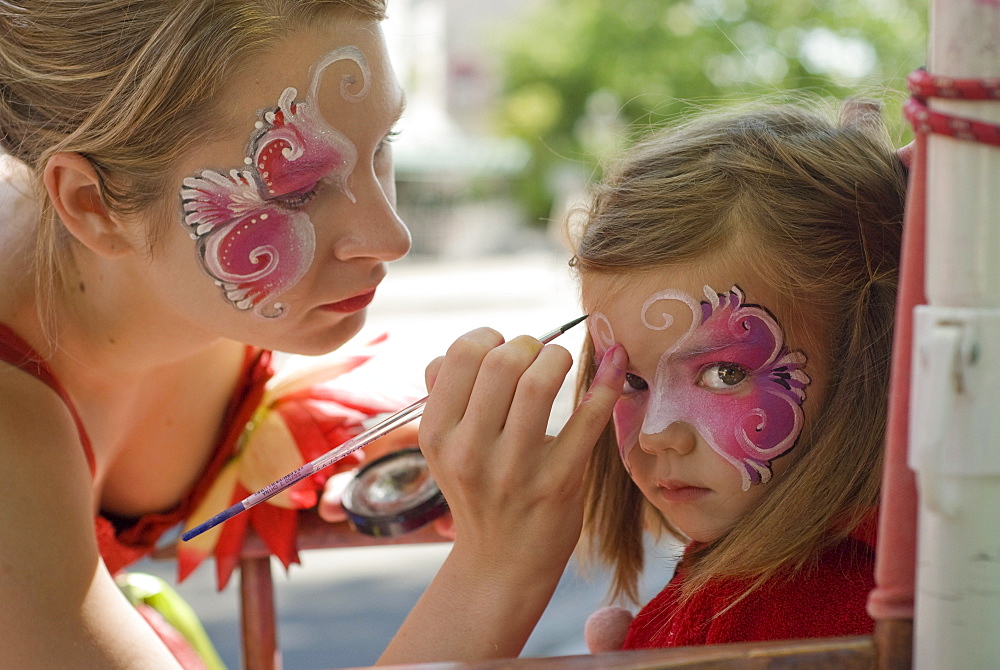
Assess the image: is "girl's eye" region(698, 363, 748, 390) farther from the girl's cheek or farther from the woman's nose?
the woman's nose

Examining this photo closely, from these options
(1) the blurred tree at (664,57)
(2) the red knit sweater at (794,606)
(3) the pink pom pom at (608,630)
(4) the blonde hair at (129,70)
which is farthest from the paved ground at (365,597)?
(1) the blurred tree at (664,57)

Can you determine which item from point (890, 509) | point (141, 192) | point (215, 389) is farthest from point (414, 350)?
point (890, 509)

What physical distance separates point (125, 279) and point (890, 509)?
3.04ft

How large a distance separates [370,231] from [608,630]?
495 millimetres

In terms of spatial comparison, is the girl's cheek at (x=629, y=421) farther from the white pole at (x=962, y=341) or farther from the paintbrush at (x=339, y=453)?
the white pole at (x=962, y=341)

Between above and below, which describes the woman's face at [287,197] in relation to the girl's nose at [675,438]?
above

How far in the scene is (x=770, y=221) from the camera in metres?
0.89

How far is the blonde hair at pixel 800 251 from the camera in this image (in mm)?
852

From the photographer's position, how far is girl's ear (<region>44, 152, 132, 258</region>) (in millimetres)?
1054

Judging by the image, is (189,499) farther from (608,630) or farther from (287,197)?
(608,630)

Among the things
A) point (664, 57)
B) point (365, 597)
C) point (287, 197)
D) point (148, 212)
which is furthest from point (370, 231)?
point (664, 57)

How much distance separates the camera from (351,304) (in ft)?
3.80

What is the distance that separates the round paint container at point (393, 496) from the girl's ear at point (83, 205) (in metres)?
0.44

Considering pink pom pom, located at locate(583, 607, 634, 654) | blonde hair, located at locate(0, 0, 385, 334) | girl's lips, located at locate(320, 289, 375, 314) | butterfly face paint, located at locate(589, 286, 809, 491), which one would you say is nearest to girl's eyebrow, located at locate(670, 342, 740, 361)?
butterfly face paint, located at locate(589, 286, 809, 491)
